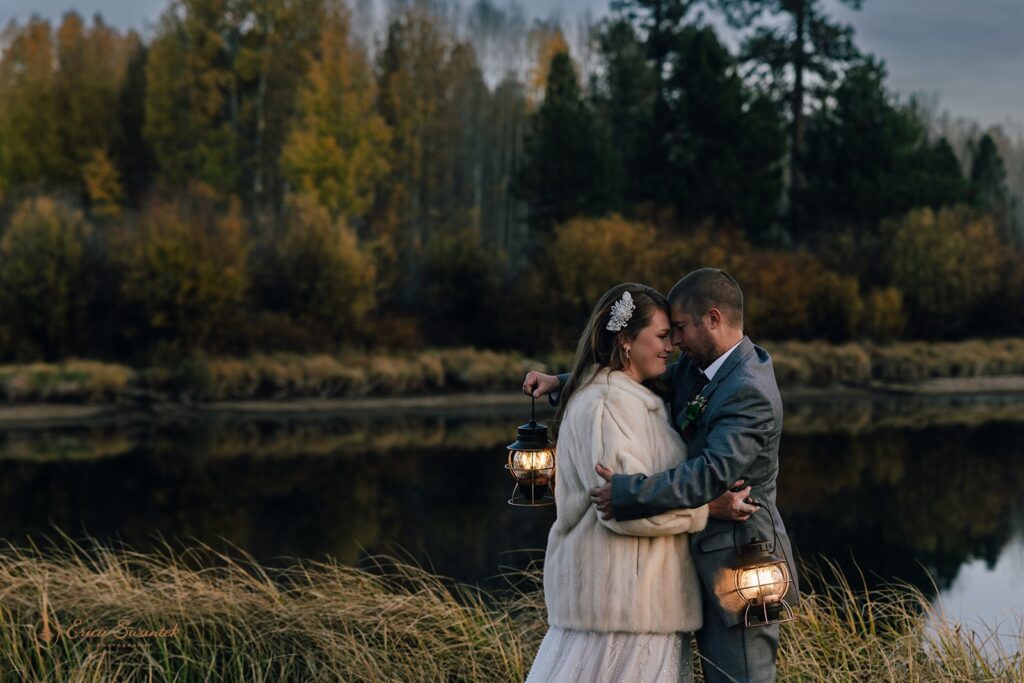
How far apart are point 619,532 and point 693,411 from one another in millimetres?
413

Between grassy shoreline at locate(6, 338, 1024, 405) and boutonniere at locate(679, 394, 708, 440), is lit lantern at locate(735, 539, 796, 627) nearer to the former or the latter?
boutonniere at locate(679, 394, 708, 440)

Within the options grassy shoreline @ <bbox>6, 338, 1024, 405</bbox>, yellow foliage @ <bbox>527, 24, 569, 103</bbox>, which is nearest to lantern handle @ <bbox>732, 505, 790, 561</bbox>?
grassy shoreline @ <bbox>6, 338, 1024, 405</bbox>

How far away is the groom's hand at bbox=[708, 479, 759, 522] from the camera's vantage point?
304cm

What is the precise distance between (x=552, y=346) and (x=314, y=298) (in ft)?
17.9

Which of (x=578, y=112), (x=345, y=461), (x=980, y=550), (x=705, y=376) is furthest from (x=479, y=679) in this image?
(x=578, y=112)

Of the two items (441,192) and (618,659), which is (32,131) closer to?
(441,192)

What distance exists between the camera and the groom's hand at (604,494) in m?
2.97

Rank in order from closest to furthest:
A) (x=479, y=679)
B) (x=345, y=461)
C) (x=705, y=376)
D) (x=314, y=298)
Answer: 1. (x=705, y=376)
2. (x=479, y=679)
3. (x=345, y=461)
4. (x=314, y=298)

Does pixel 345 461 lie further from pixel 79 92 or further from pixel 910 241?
pixel 79 92

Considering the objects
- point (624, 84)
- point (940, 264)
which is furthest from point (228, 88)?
point (940, 264)

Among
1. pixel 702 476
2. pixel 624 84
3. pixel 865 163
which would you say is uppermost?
pixel 624 84

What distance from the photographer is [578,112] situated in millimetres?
28422

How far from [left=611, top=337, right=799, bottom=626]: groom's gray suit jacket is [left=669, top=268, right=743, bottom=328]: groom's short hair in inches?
4.0

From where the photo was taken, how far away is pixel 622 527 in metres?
3.02
